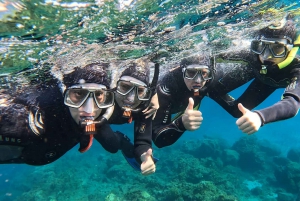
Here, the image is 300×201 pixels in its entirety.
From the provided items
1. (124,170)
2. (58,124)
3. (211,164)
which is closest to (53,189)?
(124,170)

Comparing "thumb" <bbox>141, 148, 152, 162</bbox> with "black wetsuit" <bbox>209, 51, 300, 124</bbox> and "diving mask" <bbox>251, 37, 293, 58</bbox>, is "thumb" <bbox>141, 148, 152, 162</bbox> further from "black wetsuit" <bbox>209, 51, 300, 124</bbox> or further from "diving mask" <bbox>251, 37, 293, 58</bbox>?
"diving mask" <bbox>251, 37, 293, 58</bbox>

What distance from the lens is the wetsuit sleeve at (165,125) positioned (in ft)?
22.9

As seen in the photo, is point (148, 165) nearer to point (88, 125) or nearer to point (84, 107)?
point (88, 125)

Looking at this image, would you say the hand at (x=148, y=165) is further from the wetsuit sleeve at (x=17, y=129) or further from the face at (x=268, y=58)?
the face at (x=268, y=58)

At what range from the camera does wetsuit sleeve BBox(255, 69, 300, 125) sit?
4590mm

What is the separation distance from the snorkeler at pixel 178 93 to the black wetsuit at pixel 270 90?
1000 mm

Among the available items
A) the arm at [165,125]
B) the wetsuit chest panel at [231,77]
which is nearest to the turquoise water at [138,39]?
the wetsuit chest panel at [231,77]

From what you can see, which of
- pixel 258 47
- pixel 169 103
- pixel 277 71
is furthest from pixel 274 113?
pixel 169 103

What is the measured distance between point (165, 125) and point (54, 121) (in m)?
3.43

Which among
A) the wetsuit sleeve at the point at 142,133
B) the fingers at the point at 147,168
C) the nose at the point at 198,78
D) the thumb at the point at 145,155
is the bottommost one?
the fingers at the point at 147,168

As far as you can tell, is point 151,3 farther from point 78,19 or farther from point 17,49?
point 17,49

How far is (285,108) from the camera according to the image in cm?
484

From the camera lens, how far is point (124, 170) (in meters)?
19.7

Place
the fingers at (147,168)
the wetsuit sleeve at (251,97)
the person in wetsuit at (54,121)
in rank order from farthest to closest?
the wetsuit sleeve at (251,97), the fingers at (147,168), the person in wetsuit at (54,121)
